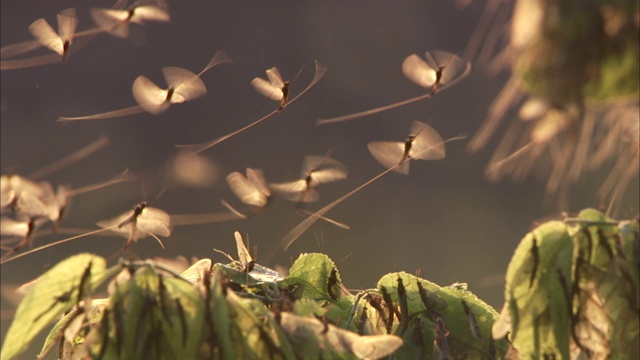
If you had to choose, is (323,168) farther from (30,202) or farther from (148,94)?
(30,202)

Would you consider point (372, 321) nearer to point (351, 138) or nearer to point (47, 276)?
point (47, 276)

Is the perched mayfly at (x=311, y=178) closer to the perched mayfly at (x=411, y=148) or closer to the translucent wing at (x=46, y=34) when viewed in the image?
the perched mayfly at (x=411, y=148)

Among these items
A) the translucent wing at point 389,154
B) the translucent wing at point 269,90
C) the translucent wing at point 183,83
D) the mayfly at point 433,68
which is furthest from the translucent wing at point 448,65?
the translucent wing at point 183,83

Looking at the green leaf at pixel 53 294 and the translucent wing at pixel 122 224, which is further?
the translucent wing at pixel 122 224

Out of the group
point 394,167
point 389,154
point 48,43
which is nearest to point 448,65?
point 389,154

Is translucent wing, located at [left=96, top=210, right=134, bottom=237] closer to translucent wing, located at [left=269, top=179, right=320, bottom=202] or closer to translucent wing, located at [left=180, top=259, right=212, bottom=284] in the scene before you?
translucent wing, located at [left=180, top=259, right=212, bottom=284]
